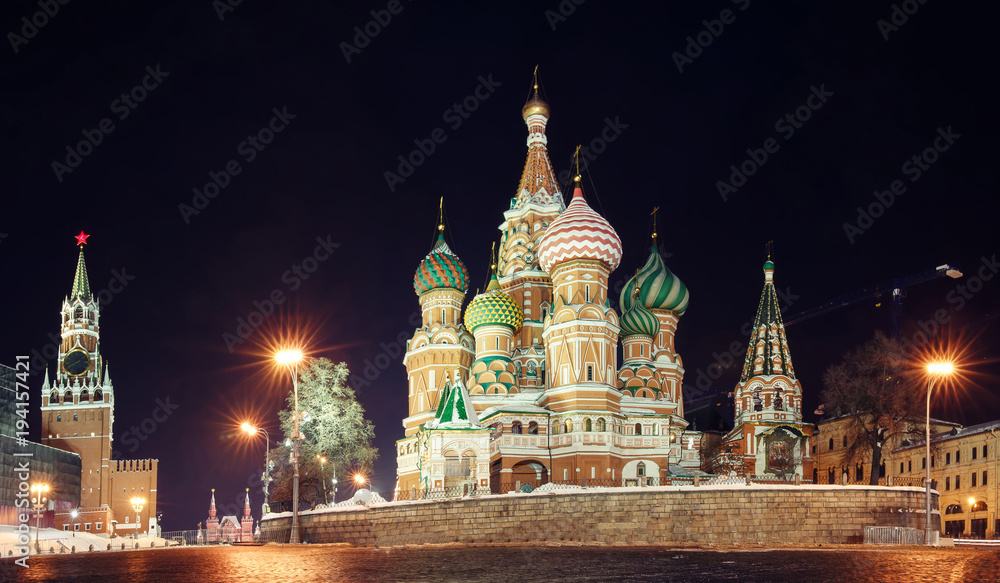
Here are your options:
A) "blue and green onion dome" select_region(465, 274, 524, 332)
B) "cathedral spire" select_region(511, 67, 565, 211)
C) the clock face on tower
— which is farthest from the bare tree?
the clock face on tower

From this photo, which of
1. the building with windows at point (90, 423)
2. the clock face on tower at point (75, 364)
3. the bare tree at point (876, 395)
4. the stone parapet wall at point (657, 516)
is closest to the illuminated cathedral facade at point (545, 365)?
the stone parapet wall at point (657, 516)

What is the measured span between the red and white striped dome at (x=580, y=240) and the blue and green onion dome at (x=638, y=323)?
19.9 ft

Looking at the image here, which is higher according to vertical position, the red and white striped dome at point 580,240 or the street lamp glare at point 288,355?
the red and white striped dome at point 580,240

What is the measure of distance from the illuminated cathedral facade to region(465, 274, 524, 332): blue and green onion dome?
0.06m

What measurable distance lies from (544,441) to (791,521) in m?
15.6

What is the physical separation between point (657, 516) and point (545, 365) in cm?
1789

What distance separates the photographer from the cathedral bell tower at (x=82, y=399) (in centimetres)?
8206

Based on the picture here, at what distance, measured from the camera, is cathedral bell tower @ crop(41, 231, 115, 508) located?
269 feet

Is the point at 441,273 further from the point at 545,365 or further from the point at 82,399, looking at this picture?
the point at 82,399

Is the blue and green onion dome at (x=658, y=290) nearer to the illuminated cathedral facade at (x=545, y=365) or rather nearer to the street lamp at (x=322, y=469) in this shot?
the illuminated cathedral facade at (x=545, y=365)

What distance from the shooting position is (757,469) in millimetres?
58219

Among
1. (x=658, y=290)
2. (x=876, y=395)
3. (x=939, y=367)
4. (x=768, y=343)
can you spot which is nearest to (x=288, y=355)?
(x=939, y=367)

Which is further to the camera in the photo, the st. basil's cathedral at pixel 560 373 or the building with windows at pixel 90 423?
the building with windows at pixel 90 423

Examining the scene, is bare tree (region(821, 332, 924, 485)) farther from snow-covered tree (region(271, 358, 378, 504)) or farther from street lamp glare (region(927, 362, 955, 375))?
snow-covered tree (region(271, 358, 378, 504))
